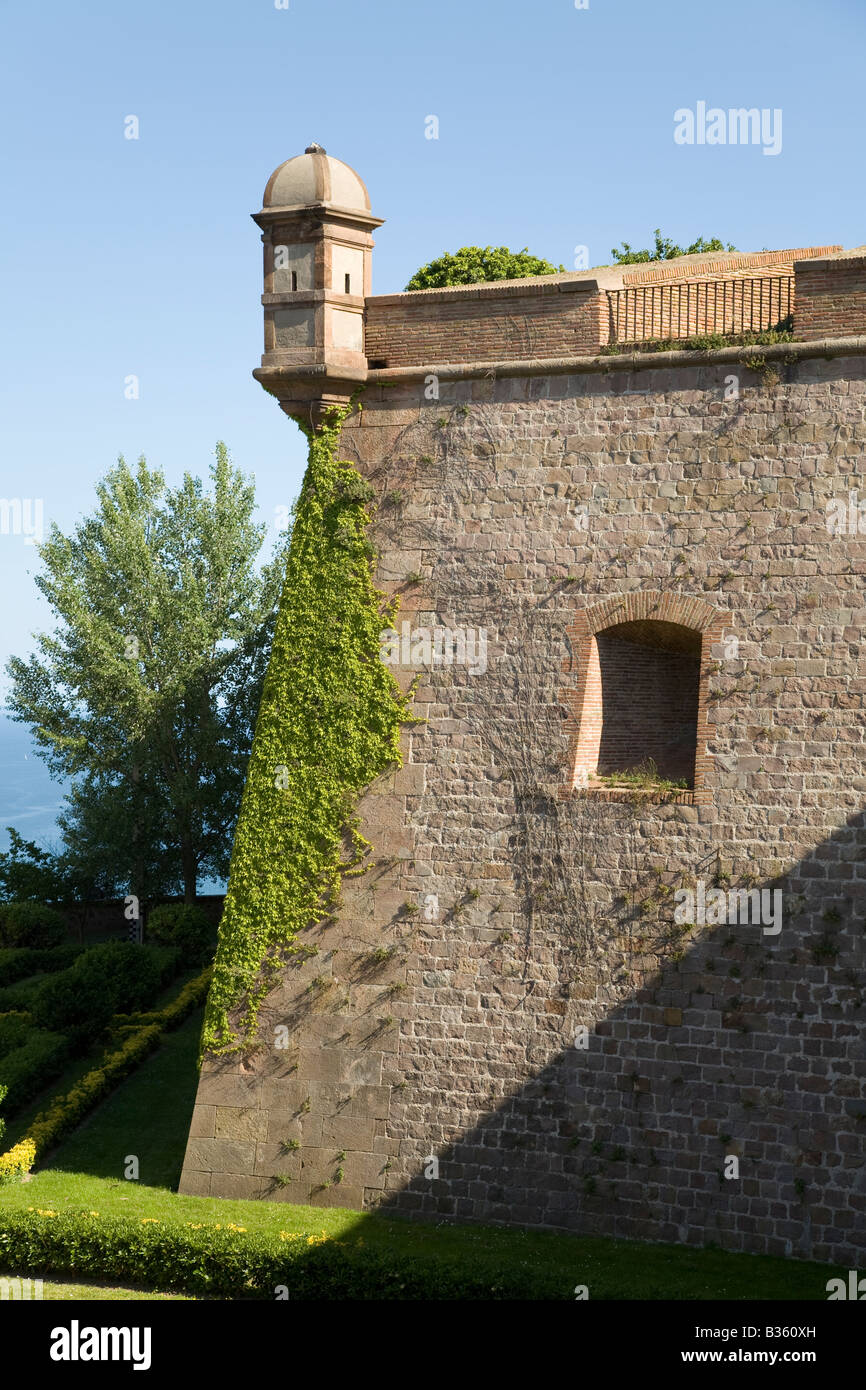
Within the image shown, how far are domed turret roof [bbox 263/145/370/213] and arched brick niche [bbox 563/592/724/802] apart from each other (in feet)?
18.9

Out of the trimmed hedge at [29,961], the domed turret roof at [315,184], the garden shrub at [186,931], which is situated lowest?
the trimmed hedge at [29,961]

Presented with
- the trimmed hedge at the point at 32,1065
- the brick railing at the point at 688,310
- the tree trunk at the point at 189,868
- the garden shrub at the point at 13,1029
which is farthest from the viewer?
the tree trunk at the point at 189,868

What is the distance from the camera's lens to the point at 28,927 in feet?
93.1

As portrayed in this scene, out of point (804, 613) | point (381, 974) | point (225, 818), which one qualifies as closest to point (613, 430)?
point (804, 613)

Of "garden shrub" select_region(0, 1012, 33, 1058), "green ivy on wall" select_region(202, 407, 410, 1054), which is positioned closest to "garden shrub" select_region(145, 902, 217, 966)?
"garden shrub" select_region(0, 1012, 33, 1058)

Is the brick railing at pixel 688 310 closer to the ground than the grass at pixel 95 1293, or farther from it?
farther from it

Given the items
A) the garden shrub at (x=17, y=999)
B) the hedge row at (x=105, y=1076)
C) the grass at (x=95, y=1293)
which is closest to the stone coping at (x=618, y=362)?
the grass at (x=95, y=1293)

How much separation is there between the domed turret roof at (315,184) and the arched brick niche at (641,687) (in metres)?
5.78

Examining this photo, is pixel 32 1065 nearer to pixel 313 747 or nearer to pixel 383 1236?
pixel 313 747

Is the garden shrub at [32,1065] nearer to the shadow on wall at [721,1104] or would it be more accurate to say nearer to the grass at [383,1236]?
the grass at [383,1236]

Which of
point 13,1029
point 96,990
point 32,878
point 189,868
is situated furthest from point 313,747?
point 32,878

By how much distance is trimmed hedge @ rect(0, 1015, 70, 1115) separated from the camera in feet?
65.3

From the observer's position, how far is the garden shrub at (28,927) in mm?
28391

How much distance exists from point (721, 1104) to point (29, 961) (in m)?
16.6
